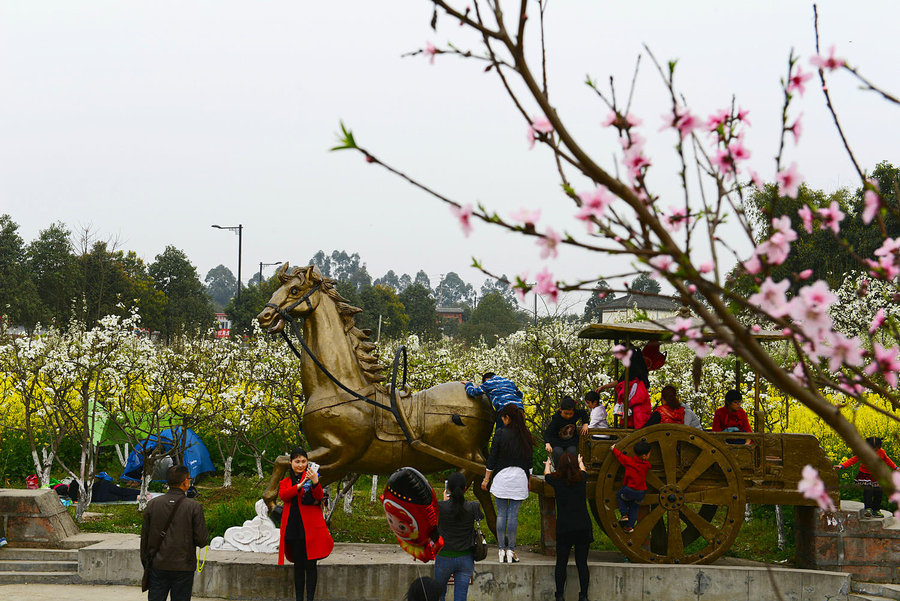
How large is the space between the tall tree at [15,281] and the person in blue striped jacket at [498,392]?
115 ft

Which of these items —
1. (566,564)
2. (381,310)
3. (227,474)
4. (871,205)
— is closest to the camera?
(871,205)

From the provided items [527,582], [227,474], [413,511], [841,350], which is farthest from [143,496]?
[841,350]

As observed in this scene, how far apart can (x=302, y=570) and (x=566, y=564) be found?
2469 millimetres

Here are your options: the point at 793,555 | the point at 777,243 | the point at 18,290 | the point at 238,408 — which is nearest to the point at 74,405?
the point at 238,408

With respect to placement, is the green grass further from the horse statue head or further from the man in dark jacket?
the man in dark jacket

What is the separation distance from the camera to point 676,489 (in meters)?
8.55

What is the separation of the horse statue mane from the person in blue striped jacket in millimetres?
1029

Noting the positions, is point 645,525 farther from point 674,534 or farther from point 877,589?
point 877,589

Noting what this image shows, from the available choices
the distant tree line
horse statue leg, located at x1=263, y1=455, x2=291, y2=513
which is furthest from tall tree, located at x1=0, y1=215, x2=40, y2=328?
horse statue leg, located at x1=263, y1=455, x2=291, y2=513

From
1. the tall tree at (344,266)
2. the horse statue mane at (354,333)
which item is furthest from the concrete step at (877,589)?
the tall tree at (344,266)

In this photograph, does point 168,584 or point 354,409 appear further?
point 354,409

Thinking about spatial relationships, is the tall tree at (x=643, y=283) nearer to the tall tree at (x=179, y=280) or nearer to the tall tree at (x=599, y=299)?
the tall tree at (x=599, y=299)

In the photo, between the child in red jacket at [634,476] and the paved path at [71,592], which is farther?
the child in red jacket at [634,476]

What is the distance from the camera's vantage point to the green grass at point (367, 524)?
10.1 meters
